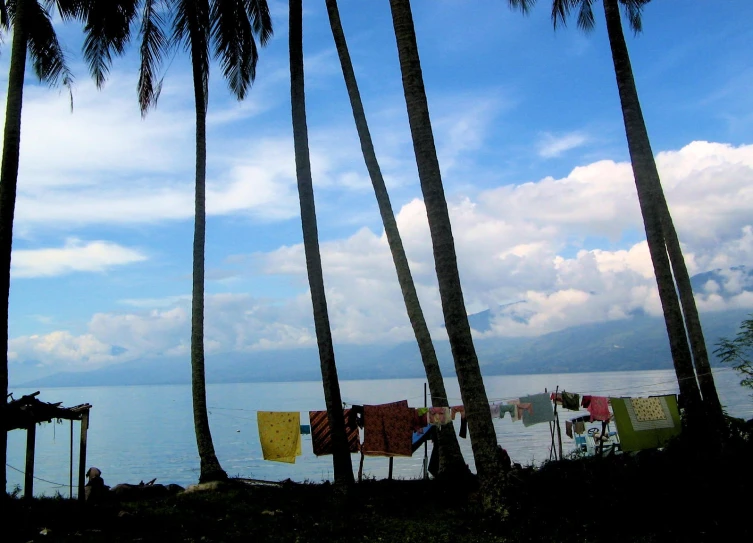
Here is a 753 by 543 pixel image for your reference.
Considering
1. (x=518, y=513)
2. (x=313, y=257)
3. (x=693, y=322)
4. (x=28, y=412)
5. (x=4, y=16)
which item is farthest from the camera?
(x=4, y=16)

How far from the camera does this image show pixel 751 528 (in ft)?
29.6

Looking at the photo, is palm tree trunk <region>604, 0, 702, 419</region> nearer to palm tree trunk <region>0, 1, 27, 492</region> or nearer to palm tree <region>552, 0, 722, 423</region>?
palm tree <region>552, 0, 722, 423</region>

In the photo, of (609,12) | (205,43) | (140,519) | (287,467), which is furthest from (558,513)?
(287,467)

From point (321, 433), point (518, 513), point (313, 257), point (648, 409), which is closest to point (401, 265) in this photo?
point (313, 257)

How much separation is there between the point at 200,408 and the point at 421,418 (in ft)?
17.9

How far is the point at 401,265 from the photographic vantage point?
16.7m

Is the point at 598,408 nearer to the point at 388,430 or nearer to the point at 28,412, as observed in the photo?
the point at 388,430

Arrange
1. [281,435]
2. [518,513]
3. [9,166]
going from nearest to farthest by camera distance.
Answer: [518,513]
[9,166]
[281,435]

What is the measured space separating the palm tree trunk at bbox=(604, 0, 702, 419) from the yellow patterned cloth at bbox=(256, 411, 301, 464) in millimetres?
9089

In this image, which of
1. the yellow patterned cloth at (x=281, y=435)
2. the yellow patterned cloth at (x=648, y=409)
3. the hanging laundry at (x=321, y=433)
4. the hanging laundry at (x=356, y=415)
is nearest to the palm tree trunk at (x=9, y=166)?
the yellow patterned cloth at (x=281, y=435)

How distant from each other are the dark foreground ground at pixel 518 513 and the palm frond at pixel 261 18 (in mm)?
12588

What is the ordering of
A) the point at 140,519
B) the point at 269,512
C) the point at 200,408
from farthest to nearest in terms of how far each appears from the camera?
1. the point at 200,408
2. the point at 269,512
3. the point at 140,519

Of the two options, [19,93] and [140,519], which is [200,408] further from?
[19,93]

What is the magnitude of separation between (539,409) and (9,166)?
13.6 m
